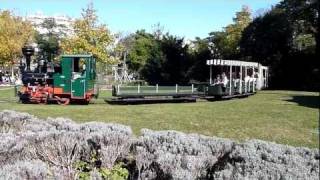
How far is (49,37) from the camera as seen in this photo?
92562 millimetres

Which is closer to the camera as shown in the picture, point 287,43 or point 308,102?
point 308,102

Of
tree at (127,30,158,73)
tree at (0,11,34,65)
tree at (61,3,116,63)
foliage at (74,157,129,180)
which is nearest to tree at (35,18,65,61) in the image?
tree at (127,30,158,73)

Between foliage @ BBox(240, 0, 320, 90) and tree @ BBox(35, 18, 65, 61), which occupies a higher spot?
tree @ BBox(35, 18, 65, 61)

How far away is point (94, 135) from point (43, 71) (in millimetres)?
17725

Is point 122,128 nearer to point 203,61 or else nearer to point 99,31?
point 203,61

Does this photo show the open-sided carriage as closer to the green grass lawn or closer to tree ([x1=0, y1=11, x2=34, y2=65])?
the green grass lawn

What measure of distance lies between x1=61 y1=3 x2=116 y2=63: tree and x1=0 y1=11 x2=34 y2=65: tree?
8790 mm

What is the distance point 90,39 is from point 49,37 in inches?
1968

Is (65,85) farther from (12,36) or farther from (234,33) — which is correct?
(234,33)

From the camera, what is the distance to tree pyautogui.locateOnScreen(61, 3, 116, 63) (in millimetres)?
43594

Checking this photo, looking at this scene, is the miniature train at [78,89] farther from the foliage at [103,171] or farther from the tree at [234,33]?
the tree at [234,33]

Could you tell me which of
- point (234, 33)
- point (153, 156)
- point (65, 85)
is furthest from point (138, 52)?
point (153, 156)

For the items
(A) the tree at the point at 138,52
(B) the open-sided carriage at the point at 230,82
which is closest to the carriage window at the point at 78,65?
(B) the open-sided carriage at the point at 230,82

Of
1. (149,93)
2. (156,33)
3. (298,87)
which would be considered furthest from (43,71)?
(156,33)
